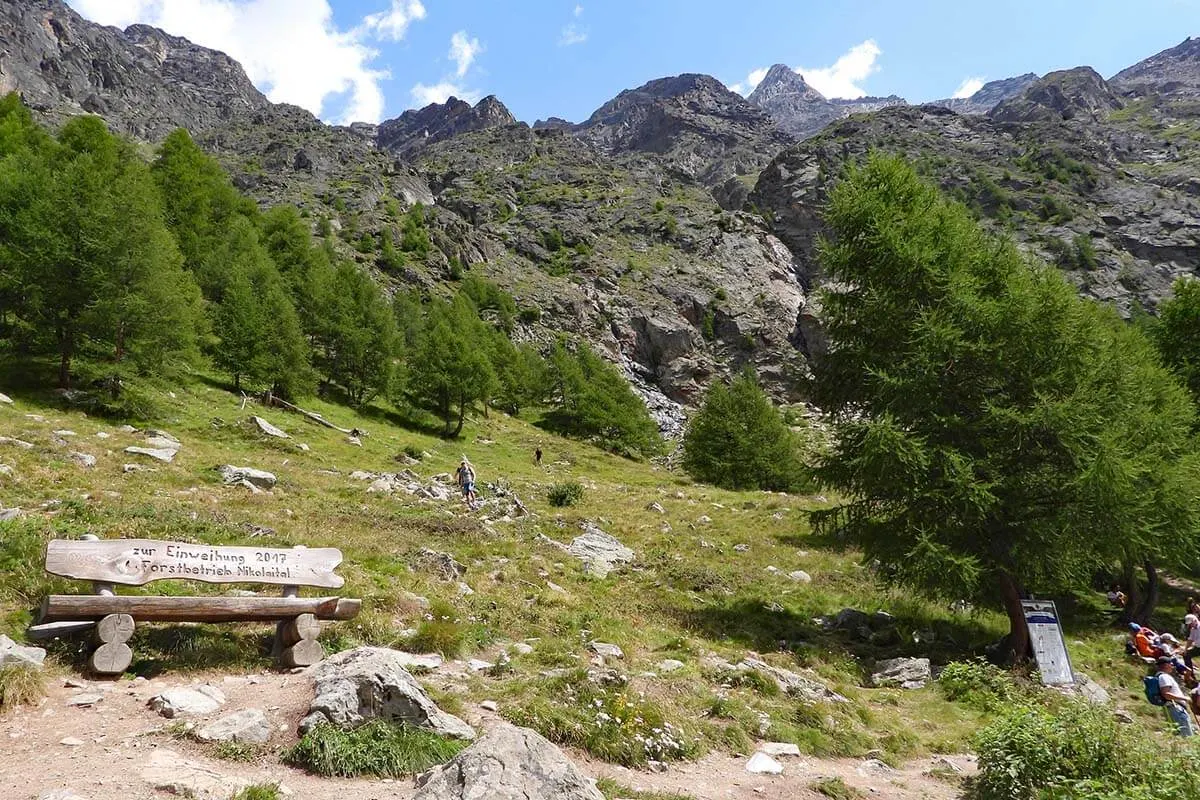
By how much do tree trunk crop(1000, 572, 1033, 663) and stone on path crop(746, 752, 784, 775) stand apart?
27.9 ft

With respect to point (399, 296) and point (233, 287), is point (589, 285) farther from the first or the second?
point (233, 287)

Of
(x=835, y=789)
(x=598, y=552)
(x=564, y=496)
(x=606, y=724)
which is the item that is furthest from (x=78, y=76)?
(x=835, y=789)

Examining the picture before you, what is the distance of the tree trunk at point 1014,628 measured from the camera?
13539 mm

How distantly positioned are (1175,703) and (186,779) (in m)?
14.9

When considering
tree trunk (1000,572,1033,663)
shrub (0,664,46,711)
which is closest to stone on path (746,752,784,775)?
shrub (0,664,46,711)

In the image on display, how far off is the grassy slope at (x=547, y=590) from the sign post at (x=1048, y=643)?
188cm

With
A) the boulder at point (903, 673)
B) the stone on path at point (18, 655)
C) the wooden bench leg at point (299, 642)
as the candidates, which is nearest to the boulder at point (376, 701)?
the wooden bench leg at point (299, 642)

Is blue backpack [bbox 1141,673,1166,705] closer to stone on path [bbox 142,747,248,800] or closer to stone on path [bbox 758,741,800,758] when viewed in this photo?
stone on path [bbox 758,741,800,758]

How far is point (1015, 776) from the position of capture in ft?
21.8

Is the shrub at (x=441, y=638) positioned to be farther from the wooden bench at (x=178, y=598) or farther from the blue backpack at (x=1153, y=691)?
the blue backpack at (x=1153, y=691)

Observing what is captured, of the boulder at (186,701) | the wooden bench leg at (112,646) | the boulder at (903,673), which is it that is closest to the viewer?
the boulder at (186,701)

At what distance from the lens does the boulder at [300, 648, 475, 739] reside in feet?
21.9

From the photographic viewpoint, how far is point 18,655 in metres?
6.90

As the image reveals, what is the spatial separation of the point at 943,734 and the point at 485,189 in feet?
547
